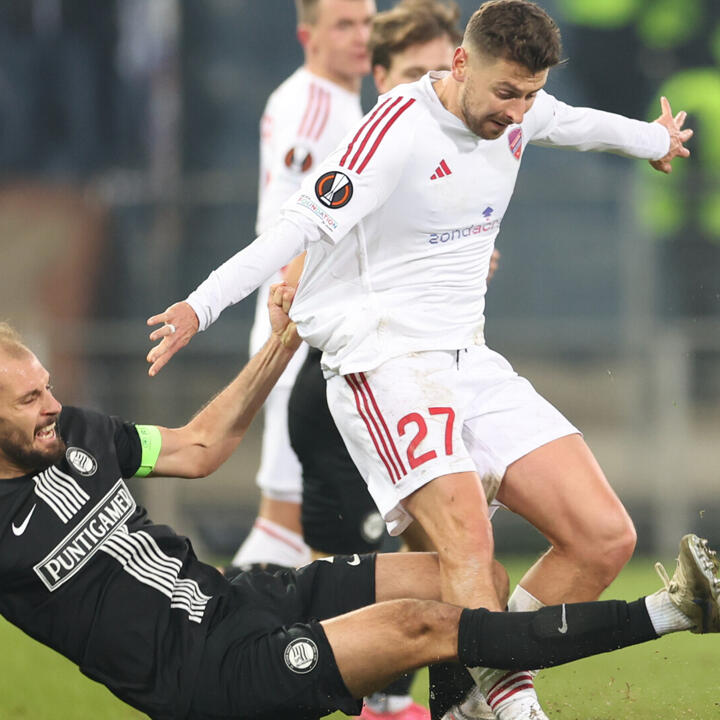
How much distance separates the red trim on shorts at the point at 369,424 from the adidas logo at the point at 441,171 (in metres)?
0.66

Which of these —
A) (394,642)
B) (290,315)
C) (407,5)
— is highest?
(407,5)

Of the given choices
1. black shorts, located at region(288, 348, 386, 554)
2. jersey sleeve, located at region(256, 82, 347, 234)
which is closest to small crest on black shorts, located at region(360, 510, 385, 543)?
black shorts, located at region(288, 348, 386, 554)

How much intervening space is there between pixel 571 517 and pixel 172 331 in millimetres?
1296

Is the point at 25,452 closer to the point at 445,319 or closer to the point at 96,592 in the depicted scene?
the point at 96,592

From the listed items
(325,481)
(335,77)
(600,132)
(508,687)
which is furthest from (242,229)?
(508,687)

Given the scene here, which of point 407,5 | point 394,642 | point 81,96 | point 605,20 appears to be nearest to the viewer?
point 394,642

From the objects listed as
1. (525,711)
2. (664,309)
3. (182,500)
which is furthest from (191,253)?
(525,711)

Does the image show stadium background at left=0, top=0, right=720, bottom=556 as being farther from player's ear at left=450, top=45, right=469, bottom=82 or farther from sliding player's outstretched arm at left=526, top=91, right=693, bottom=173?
player's ear at left=450, top=45, right=469, bottom=82

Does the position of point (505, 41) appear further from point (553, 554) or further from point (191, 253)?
point (191, 253)

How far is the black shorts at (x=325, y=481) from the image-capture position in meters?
5.45

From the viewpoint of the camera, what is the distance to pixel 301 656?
391 centimetres

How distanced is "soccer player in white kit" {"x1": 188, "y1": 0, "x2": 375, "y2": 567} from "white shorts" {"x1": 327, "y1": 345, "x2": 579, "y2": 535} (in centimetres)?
181

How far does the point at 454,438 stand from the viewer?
4234mm

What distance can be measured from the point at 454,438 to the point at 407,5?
2.32m
